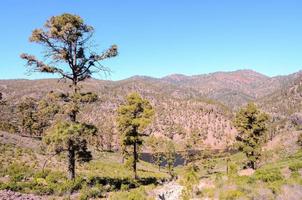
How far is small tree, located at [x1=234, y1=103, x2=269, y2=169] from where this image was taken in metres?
51.0

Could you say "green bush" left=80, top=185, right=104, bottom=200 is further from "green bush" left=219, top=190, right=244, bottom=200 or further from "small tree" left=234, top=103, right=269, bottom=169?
"small tree" left=234, top=103, right=269, bottom=169

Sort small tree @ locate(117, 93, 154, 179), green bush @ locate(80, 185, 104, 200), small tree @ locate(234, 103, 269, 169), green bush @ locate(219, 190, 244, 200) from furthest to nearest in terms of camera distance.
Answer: small tree @ locate(234, 103, 269, 169), small tree @ locate(117, 93, 154, 179), green bush @ locate(80, 185, 104, 200), green bush @ locate(219, 190, 244, 200)

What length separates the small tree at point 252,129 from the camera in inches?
2007

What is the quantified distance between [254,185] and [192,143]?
46561 mm

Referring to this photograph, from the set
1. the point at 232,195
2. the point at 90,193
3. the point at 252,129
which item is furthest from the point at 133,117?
the point at 252,129

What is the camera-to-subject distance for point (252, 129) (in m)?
51.0

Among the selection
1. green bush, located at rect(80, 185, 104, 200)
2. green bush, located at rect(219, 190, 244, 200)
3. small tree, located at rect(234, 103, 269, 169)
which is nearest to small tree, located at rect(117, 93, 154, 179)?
green bush, located at rect(80, 185, 104, 200)

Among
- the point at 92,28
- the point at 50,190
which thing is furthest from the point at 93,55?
the point at 50,190

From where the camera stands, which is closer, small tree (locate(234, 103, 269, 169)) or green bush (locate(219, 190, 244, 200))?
green bush (locate(219, 190, 244, 200))

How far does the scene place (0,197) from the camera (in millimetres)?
15383

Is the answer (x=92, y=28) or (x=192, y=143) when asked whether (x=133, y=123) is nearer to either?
(x=92, y=28)

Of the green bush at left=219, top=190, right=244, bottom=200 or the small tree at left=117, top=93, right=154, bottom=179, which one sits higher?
the small tree at left=117, top=93, right=154, bottom=179

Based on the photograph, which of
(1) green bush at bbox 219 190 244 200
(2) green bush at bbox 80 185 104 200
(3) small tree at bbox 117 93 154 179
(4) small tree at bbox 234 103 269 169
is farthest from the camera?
(4) small tree at bbox 234 103 269 169

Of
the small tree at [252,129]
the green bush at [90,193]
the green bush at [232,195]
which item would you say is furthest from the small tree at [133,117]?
the small tree at [252,129]
